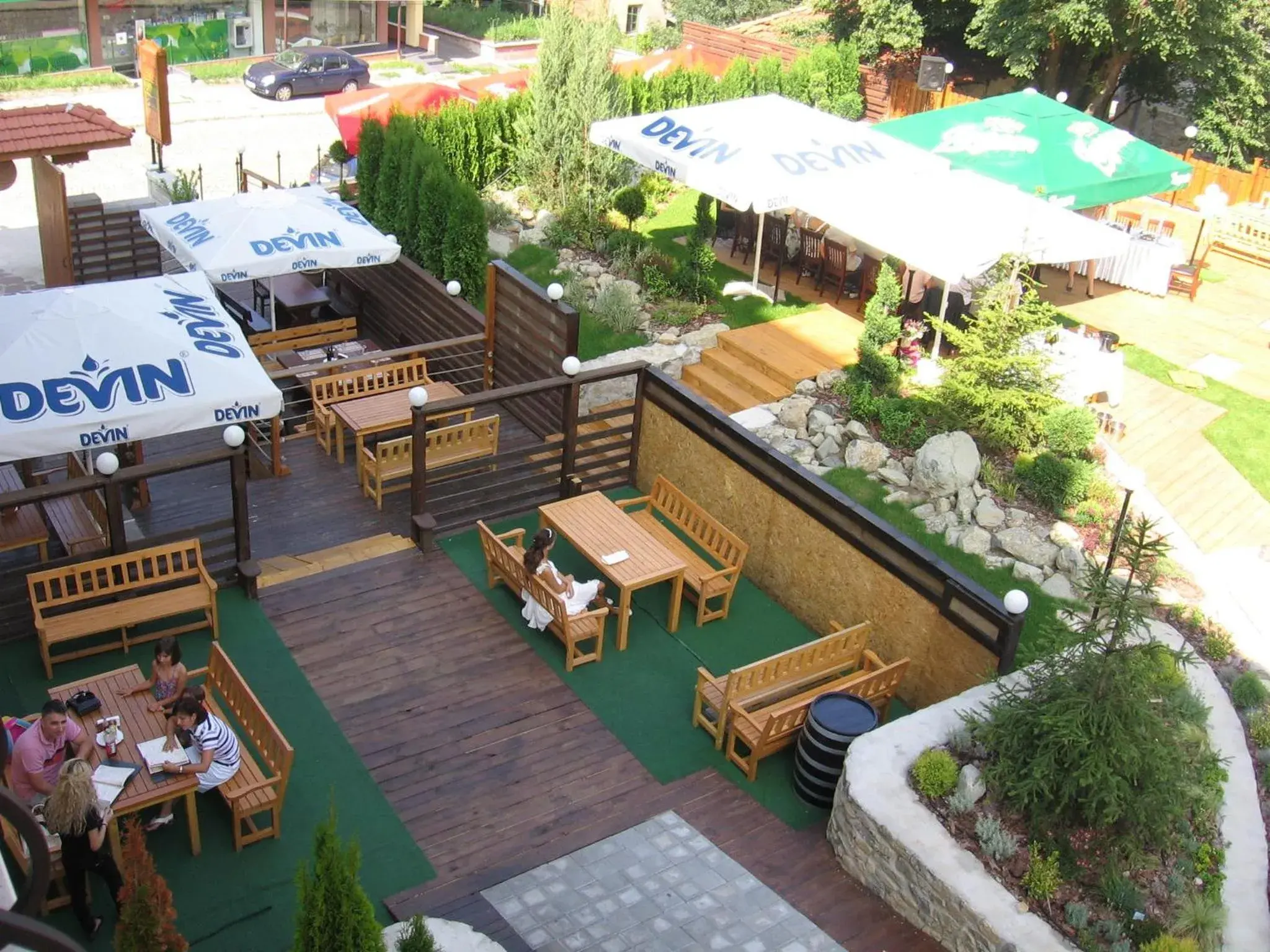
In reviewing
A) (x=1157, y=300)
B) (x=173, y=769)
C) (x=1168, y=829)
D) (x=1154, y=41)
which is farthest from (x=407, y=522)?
(x=1154, y=41)

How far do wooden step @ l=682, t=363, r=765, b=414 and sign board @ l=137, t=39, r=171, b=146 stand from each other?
8.87 metres

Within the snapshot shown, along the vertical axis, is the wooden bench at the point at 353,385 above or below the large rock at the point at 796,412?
below

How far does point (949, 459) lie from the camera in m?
11.5

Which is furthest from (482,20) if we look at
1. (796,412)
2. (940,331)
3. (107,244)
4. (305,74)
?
(796,412)

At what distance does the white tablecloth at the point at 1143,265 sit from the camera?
17297 mm

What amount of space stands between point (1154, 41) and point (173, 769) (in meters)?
22.8

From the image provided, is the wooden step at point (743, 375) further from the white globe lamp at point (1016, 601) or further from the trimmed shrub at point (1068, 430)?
the white globe lamp at point (1016, 601)

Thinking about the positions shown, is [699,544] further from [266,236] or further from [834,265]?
[834,265]

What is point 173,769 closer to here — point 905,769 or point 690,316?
point 905,769

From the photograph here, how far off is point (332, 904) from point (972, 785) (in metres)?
4.30

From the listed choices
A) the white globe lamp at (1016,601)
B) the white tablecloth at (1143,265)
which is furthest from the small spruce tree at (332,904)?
the white tablecloth at (1143,265)

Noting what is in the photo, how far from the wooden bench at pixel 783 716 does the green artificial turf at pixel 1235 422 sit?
5.84 meters

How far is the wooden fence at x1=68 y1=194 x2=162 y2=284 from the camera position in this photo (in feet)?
54.8

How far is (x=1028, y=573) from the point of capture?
10.7 m
